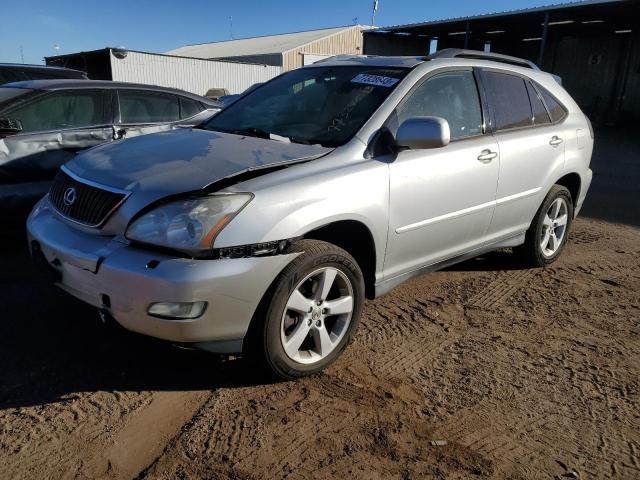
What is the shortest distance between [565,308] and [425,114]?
184cm

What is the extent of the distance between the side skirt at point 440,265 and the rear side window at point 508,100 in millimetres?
913

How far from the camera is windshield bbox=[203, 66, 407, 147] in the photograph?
323 centimetres

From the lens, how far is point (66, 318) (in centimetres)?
338

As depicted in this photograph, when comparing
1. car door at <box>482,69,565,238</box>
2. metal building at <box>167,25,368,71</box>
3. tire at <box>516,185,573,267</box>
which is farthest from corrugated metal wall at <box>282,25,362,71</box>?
car door at <box>482,69,565,238</box>

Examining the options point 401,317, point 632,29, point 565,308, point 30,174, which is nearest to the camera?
point 401,317

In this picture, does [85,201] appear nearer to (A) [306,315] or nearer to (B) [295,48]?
(A) [306,315]

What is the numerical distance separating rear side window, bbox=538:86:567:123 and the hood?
2.54m

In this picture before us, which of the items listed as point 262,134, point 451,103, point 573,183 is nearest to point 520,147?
point 451,103

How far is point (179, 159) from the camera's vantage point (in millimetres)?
2842

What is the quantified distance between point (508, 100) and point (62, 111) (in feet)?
13.1

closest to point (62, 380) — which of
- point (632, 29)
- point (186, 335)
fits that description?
point (186, 335)

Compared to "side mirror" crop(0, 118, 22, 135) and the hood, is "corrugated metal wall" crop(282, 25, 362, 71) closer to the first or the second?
"side mirror" crop(0, 118, 22, 135)

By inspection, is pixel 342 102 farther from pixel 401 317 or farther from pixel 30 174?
pixel 30 174

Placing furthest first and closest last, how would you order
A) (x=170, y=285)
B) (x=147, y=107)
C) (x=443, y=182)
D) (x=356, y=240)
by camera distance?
(x=147, y=107) < (x=443, y=182) < (x=356, y=240) < (x=170, y=285)
